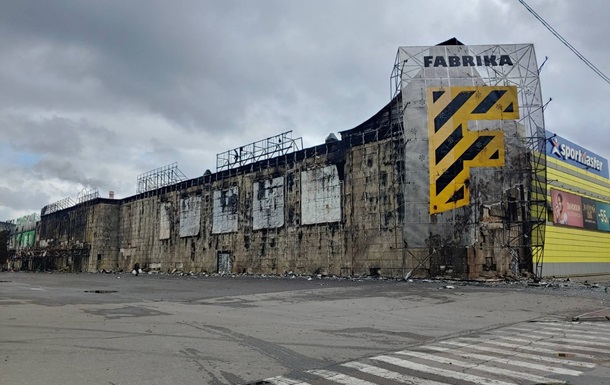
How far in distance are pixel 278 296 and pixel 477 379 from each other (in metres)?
12.3

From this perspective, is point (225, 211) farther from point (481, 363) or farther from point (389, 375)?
point (389, 375)

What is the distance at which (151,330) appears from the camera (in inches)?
373

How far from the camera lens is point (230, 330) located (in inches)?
382

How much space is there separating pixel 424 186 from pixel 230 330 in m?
19.3

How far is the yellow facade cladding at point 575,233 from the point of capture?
111ft

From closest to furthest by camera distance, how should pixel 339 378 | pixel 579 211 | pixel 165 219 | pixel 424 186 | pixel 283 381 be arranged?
1. pixel 283 381
2. pixel 339 378
3. pixel 424 186
4. pixel 579 211
5. pixel 165 219

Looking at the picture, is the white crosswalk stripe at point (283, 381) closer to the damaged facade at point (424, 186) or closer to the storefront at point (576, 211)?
the damaged facade at point (424, 186)

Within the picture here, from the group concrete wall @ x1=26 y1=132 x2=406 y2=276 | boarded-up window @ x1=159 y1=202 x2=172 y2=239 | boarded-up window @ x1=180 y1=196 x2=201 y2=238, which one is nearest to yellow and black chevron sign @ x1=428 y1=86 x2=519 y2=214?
concrete wall @ x1=26 y1=132 x2=406 y2=276


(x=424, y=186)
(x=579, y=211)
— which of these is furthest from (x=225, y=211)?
(x=579, y=211)

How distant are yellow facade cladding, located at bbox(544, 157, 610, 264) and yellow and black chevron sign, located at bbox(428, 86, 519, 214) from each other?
30.8 feet

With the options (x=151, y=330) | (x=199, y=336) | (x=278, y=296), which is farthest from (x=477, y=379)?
(x=278, y=296)

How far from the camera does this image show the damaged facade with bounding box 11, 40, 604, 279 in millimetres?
25859

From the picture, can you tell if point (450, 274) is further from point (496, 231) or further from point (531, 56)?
point (531, 56)

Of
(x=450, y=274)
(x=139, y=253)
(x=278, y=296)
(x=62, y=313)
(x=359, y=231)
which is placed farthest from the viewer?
(x=139, y=253)
